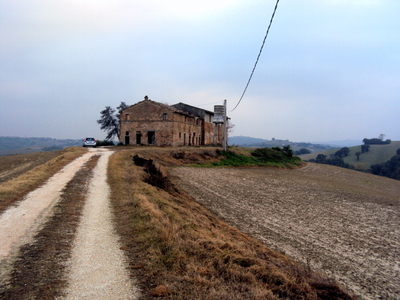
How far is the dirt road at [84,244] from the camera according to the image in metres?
4.92

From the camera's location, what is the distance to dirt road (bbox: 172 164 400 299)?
895cm

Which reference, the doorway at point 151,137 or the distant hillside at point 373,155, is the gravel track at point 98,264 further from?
the distant hillside at point 373,155

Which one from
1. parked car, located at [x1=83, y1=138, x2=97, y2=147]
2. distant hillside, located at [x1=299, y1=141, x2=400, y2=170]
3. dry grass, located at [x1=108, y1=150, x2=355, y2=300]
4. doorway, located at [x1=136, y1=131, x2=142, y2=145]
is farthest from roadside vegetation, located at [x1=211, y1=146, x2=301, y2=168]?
distant hillside, located at [x1=299, y1=141, x2=400, y2=170]

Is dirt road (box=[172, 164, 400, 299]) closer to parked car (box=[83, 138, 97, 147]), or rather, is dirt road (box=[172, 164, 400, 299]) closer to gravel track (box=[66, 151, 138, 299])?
gravel track (box=[66, 151, 138, 299])

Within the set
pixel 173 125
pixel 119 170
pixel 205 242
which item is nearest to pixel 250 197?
pixel 119 170

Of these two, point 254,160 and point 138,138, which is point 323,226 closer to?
point 254,160

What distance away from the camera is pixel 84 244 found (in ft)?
22.7

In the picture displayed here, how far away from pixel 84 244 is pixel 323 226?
10766mm

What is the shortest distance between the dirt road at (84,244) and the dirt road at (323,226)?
5906 mm

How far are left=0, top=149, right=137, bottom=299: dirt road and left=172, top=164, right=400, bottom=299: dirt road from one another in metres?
5.91

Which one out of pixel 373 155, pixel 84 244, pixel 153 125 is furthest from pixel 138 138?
pixel 373 155

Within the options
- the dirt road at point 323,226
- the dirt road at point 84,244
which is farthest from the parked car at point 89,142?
the dirt road at point 84,244

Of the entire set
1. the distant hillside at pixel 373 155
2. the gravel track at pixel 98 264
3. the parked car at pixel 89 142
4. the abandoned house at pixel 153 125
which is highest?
the abandoned house at pixel 153 125

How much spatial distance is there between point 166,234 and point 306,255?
5.38m
